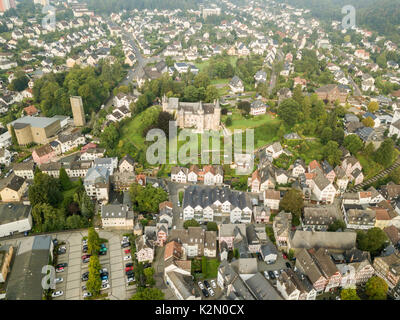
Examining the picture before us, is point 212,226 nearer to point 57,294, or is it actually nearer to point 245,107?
point 57,294

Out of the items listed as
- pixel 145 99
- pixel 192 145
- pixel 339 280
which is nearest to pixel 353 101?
pixel 192 145

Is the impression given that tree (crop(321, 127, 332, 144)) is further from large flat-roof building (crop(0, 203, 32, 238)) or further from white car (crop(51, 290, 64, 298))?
large flat-roof building (crop(0, 203, 32, 238))

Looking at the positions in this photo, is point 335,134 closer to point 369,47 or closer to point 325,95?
point 325,95

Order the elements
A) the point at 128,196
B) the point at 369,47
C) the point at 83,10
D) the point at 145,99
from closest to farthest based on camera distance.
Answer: the point at 128,196 → the point at 145,99 → the point at 369,47 → the point at 83,10

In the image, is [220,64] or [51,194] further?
[220,64]

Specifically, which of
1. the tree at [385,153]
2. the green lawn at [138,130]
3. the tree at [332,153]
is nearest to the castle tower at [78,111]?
the green lawn at [138,130]

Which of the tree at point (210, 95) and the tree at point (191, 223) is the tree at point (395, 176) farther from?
the tree at point (210, 95)
